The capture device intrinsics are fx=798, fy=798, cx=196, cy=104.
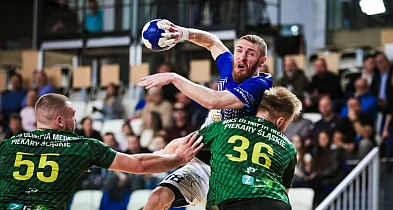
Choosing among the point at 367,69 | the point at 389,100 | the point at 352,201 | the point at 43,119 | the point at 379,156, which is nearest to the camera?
the point at 43,119

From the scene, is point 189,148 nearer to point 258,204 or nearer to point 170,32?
point 258,204

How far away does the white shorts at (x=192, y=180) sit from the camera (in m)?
5.52

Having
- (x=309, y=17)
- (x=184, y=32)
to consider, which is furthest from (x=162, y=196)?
(x=309, y=17)

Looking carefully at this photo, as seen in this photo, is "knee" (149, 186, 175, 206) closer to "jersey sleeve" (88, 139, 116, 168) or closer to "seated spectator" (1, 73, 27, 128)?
"jersey sleeve" (88, 139, 116, 168)

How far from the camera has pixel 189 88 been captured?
5.18m

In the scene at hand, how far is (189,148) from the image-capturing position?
204 inches

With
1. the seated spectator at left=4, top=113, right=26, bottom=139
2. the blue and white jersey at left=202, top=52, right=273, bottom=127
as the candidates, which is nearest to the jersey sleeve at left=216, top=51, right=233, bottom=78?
the blue and white jersey at left=202, top=52, right=273, bottom=127

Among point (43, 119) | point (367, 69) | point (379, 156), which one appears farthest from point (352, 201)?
point (43, 119)

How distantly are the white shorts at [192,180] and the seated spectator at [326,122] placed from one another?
155 inches

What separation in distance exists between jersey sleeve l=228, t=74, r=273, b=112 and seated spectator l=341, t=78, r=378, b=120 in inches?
209

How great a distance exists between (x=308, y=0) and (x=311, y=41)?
92 centimetres

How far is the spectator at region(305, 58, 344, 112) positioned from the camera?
36.8 ft

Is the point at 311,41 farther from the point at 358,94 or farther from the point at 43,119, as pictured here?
the point at 43,119

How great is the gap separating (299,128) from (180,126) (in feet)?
5.92
